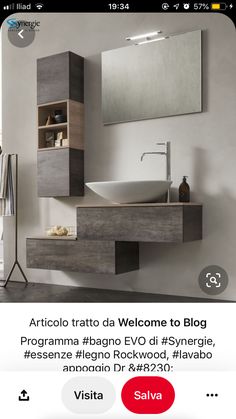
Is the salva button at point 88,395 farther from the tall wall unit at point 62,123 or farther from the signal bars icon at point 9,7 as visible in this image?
the tall wall unit at point 62,123

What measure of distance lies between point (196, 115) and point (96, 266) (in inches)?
45.9

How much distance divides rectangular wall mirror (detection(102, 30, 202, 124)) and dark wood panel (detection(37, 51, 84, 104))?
21cm

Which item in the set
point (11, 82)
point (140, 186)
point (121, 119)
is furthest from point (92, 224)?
point (11, 82)

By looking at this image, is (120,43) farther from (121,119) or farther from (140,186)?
(140,186)

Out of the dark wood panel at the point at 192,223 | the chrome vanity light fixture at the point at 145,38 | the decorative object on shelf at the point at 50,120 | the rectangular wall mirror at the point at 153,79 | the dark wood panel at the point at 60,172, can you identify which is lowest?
the dark wood panel at the point at 192,223

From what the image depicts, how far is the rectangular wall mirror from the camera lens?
8.69ft

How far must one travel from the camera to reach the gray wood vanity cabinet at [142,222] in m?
2.39

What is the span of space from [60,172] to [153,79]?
0.95m

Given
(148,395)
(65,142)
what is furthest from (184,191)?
(148,395)

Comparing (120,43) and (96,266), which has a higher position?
(120,43)

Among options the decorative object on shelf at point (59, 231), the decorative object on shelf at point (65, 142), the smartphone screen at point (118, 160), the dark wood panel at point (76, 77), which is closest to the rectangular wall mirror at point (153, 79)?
the smartphone screen at point (118, 160)

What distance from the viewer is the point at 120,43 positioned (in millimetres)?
2941

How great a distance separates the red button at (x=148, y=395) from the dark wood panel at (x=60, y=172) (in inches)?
97.4

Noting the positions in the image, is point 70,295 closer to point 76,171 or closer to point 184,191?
point 76,171
